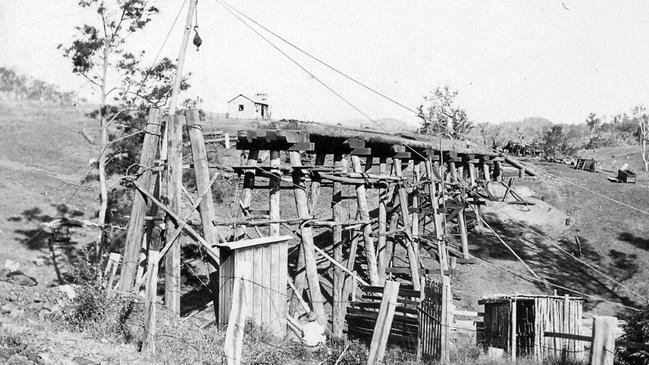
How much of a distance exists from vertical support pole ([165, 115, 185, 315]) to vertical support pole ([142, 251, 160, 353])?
7.71 ft

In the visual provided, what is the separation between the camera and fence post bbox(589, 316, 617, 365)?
584cm

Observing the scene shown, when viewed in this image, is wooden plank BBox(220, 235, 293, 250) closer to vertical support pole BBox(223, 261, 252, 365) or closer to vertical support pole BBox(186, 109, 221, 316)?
vertical support pole BBox(186, 109, 221, 316)

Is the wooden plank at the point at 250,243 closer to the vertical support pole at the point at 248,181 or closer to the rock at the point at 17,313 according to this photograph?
the vertical support pole at the point at 248,181

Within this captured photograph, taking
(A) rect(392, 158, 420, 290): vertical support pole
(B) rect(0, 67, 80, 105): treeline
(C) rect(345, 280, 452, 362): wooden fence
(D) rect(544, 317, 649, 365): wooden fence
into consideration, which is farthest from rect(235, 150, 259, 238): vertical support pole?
(B) rect(0, 67, 80, 105): treeline

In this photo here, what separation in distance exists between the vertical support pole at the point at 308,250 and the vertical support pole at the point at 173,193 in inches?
81.2

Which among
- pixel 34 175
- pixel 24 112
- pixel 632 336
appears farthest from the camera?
pixel 24 112

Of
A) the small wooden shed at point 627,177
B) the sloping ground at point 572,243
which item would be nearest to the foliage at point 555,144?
the small wooden shed at point 627,177

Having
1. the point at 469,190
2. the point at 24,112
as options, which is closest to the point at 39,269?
the point at 469,190

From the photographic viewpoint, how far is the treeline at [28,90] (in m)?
54.1

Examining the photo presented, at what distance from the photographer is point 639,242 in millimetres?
23656

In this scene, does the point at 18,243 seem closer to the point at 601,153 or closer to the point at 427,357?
the point at 427,357

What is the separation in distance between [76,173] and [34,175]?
2.04 meters

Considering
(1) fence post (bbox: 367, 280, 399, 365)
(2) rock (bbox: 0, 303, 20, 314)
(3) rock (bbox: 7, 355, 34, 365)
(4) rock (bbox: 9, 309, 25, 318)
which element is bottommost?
(2) rock (bbox: 0, 303, 20, 314)

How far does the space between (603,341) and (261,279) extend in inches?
208
